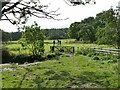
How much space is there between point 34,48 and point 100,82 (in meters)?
27.6

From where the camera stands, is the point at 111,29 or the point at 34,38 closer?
the point at 111,29

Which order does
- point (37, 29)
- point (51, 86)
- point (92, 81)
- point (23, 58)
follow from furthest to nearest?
point (37, 29), point (23, 58), point (92, 81), point (51, 86)

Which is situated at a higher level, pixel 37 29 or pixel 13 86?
pixel 37 29

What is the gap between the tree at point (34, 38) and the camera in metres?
39.5

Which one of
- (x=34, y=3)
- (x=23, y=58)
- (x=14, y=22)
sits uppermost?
(x=34, y=3)

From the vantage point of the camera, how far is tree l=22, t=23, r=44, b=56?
3947 cm

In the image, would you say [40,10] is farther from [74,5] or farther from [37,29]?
[37,29]

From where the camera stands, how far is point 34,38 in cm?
3956

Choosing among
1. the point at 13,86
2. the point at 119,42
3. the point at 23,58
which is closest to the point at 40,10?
the point at 13,86

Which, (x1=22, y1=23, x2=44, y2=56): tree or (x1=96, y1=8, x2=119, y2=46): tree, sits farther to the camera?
(x1=22, y1=23, x2=44, y2=56): tree

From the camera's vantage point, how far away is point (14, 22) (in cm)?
1518

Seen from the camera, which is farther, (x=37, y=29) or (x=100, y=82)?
(x=37, y=29)

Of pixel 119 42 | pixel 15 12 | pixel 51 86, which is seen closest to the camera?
pixel 51 86

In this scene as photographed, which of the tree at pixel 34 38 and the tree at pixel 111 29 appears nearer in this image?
the tree at pixel 111 29
